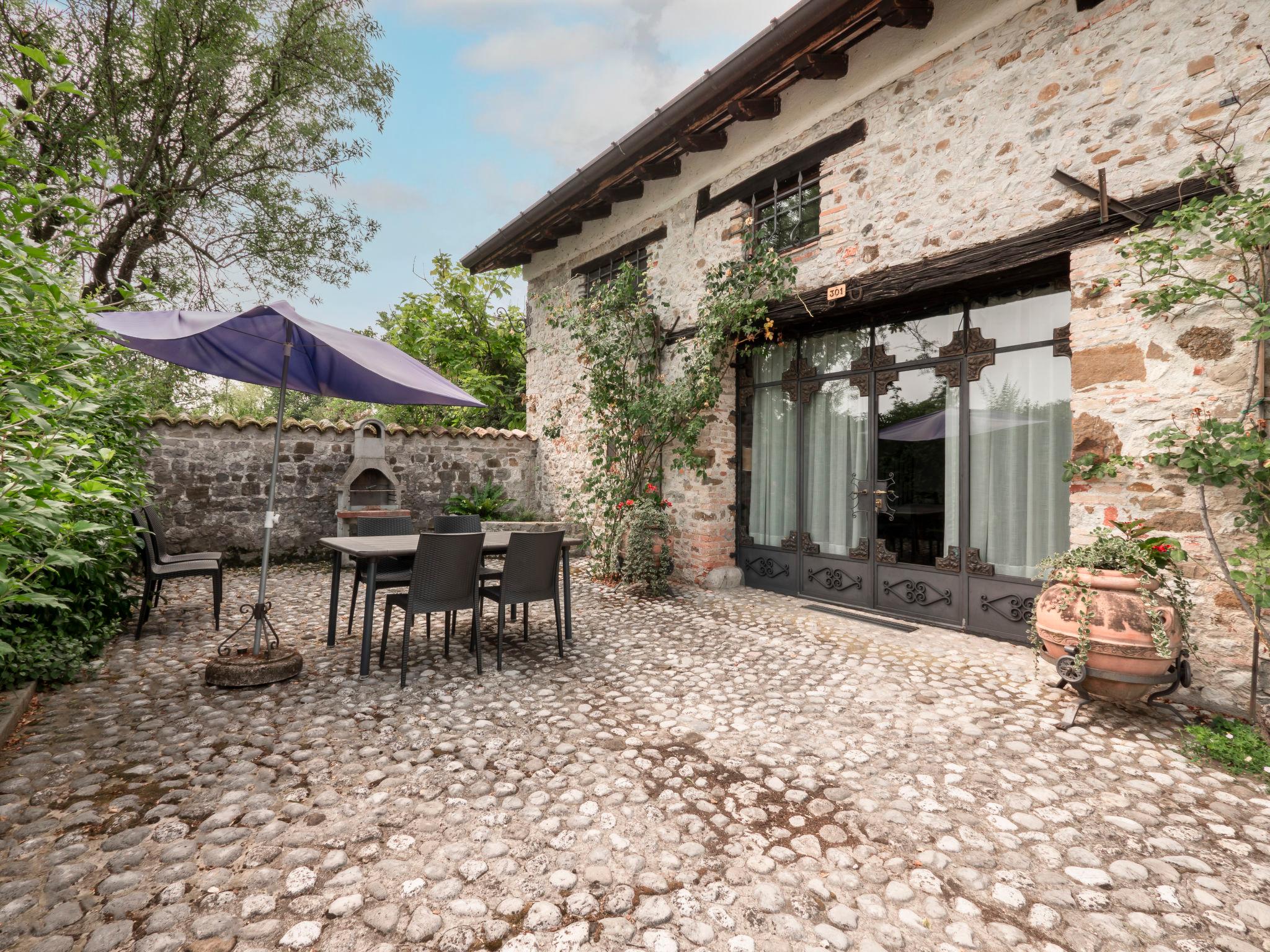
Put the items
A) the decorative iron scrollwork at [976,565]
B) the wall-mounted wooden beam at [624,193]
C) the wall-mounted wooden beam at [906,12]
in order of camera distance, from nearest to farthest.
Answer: the wall-mounted wooden beam at [906,12], the decorative iron scrollwork at [976,565], the wall-mounted wooden beam at [624,193]

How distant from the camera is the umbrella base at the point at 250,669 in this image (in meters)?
3.35

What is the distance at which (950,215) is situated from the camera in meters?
4.45

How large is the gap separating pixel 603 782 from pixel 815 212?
17.1ft

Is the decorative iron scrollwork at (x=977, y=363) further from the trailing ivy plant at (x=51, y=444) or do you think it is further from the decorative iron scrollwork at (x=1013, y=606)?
the trailing ivy plant at (x=51, y=444)

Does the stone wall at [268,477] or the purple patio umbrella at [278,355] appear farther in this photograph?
the stone wall at [268,477]

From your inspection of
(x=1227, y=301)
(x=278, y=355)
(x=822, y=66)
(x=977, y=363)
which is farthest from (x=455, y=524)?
(x=1227, y=301)

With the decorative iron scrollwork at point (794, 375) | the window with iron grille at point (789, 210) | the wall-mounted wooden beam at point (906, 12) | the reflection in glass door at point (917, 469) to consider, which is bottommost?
the reflection in glass door at point (917, 469)

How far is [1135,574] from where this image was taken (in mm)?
3129

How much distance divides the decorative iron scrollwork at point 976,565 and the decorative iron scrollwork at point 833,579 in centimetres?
94

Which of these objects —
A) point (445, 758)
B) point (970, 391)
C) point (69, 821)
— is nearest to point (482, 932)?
point (445, 758)

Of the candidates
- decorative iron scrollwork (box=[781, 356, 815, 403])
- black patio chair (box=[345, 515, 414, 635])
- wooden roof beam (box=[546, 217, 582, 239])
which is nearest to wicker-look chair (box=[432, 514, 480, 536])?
black patio chair (box=[345, 515, 414, 635])

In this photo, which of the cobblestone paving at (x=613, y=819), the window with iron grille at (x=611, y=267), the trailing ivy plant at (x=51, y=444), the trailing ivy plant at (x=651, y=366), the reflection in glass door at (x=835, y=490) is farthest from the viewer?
the window with iron grille at (x=611, y=267)

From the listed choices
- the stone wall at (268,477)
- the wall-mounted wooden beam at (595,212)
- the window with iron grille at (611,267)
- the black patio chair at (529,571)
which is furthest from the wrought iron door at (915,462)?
the stone wall at (268,477)

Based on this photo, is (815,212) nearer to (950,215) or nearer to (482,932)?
(950,215)
